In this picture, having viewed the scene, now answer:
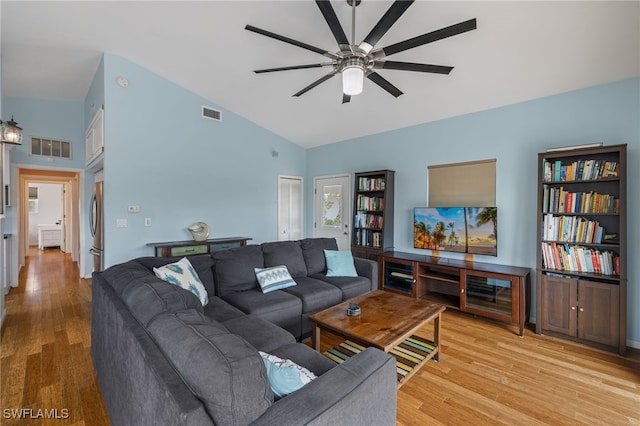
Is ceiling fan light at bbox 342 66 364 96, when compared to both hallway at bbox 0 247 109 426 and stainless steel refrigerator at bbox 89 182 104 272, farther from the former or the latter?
stainless steel refrigerator at bbox 89 182 104 272

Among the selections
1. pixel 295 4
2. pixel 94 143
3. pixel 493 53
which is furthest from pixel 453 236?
pixel 94 143

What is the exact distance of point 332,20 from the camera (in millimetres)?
1806

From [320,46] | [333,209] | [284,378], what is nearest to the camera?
[284,378]

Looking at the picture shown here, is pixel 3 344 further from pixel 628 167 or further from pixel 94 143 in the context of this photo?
pixel 628 167

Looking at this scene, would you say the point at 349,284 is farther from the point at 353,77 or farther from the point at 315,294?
the point at 353,77

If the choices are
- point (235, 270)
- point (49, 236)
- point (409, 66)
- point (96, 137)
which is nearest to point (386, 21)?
point (409, 66)

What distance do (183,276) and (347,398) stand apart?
6.12ft

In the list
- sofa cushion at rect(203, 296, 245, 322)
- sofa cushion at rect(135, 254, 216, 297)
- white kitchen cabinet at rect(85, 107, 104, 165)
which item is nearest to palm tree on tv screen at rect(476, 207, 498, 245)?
sofa cushion at rect(203, 296, 245, 322)

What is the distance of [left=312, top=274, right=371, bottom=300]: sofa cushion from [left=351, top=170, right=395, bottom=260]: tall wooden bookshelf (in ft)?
3.24

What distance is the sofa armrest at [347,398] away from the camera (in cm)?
91

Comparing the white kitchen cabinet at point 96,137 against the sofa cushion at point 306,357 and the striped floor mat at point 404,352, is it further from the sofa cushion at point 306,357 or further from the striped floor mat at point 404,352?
the striped floor mat at point 404,352

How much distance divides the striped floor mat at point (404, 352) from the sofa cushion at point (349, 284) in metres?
0.59

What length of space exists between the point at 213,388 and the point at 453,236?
3.72m

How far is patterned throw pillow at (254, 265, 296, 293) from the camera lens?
293 cm
